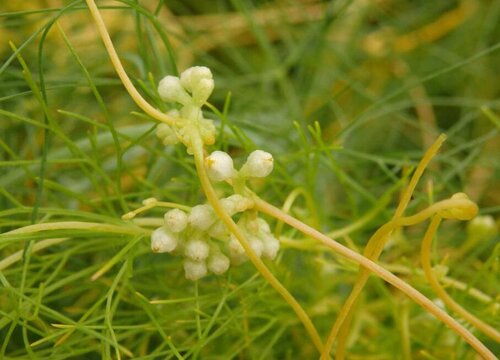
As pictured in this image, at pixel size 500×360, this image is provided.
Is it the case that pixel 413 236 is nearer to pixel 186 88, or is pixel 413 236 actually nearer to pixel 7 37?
pixel 186 88

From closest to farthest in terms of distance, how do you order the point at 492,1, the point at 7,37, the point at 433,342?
1. the point at 433,342
2. the point at 7,37
3. the point at 492,1

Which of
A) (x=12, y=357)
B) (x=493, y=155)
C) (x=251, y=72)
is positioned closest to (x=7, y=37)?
(x=251, y=72)

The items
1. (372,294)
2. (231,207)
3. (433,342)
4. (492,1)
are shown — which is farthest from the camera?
(492,1)

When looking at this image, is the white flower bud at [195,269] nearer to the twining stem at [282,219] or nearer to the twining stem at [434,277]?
the twining stem at [282,219]

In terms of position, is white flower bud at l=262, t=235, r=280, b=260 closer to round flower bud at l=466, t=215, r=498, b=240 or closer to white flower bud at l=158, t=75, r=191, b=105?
white flower bud at l=158, t=75, r=191, b=105

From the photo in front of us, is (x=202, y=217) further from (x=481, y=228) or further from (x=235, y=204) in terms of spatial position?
(x=481, y=228)

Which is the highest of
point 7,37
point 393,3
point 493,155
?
point 7,37

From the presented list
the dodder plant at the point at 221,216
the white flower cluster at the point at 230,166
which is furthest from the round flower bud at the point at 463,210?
the white flower cluster at the point at 230,166

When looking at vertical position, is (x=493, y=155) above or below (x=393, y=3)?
below
